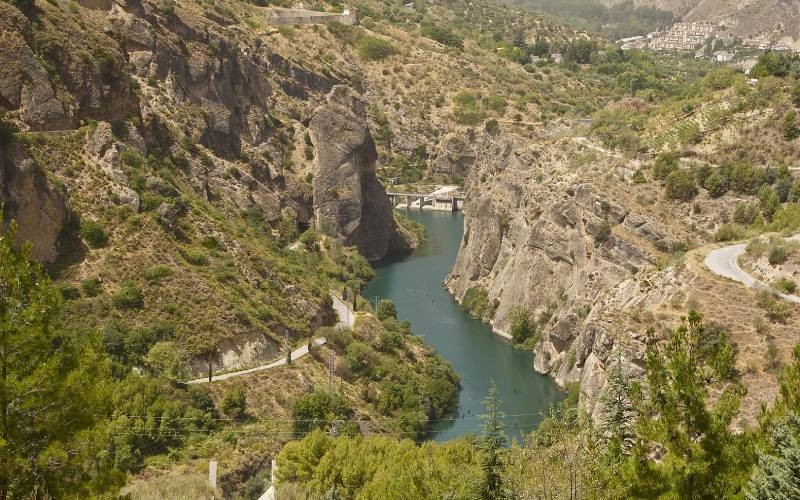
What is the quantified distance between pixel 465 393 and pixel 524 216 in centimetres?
2091

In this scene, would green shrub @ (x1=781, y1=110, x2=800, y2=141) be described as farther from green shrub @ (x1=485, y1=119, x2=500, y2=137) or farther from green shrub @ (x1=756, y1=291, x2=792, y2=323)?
green shrub @ (x1=485, y1=119, x2=500, y2=137)

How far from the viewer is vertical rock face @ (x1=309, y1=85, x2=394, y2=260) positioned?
3748 inches

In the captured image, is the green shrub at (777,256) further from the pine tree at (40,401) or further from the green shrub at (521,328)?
the pine tree at (40,401)

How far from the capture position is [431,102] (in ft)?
461

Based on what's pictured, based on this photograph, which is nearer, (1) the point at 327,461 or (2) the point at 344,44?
(1) the point at 327,461

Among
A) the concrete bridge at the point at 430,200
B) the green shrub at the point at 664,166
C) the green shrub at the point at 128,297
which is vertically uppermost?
the green shrub at the point at 664,166

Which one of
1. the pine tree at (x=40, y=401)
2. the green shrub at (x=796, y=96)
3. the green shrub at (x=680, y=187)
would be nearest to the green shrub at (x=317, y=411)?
the pine tree at (x=40, y=401)

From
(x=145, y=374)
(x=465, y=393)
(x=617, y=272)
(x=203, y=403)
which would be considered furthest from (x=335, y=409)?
(x=617, y=272)

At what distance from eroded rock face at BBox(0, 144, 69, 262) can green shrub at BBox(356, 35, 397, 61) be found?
90924mm

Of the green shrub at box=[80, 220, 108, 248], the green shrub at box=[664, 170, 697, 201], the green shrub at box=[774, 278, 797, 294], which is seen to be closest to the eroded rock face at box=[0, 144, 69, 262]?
the green shrub at box=[80, 220, 108, 248]

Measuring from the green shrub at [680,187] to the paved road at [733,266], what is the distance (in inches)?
488

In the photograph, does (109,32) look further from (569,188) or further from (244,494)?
(244,494)

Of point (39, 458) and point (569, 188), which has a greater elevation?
point (39, 458)

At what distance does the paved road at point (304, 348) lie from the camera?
50.5m
